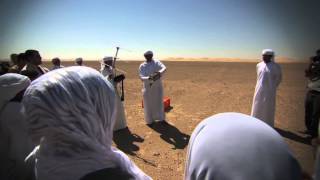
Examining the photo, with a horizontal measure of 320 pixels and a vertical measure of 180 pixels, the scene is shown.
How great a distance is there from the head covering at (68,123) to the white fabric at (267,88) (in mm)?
7993

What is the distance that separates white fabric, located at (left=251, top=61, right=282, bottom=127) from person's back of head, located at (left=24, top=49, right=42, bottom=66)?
550 cm

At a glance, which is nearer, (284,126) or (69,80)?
(69,80)

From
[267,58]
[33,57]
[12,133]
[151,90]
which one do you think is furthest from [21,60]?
[267,58]

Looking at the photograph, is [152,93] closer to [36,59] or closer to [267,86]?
[267,86]

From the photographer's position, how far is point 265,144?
1763 mm

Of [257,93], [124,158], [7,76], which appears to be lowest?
[257,93]

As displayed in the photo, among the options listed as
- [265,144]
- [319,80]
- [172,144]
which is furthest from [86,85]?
[319,80]

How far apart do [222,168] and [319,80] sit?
692cm

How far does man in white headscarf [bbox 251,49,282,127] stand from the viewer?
30.2 feet

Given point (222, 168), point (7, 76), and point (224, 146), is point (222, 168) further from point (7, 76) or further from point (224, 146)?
point (7, 76)

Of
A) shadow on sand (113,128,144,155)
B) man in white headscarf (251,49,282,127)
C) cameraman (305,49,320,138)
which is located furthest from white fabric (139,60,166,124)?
cameraman (305,49,320,138)

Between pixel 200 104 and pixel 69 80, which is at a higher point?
pixel 69 80

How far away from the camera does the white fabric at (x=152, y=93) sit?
9984 mm

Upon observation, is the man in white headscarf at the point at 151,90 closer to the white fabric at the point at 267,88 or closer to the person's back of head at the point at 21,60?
the white fabric at the point at 267,88
